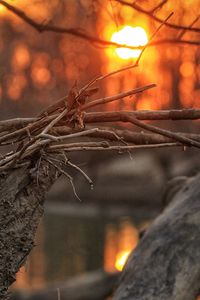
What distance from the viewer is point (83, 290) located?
7539 millimetres

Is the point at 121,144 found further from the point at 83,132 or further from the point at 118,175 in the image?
the point at 118,175

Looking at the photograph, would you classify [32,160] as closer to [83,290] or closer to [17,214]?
[17,214]

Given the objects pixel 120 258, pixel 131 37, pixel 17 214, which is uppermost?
pixel 131 37

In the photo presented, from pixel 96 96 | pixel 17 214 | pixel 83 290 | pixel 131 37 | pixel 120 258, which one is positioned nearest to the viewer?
pixel 17 214

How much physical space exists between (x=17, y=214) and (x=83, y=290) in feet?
17.6

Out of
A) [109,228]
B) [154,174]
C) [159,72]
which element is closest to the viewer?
[159,72]

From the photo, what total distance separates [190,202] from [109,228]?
13400 millimetres

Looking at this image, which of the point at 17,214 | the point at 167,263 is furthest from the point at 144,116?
the point at 167,263

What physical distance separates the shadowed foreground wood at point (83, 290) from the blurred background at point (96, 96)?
392mm

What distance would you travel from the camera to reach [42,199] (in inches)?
93.0

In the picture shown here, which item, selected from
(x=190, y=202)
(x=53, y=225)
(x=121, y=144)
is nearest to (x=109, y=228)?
(x=53, y=225)

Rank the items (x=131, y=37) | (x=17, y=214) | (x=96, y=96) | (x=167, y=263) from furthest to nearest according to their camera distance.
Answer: (x=96, y=96) → (x=131, y=37) → (x=167, y=263) → (x=17, y=214)

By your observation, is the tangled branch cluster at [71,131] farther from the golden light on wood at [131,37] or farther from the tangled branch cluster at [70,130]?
the golden light on wood at [131,37]

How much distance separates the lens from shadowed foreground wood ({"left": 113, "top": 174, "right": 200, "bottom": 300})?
311 cm
